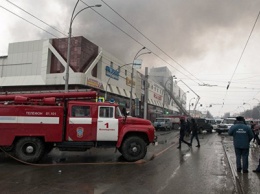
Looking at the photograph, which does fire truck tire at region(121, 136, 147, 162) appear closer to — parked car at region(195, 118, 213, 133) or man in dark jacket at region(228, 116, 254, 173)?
man in dark jacket at region(228, 116, 254, 173)

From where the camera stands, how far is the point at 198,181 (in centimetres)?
851

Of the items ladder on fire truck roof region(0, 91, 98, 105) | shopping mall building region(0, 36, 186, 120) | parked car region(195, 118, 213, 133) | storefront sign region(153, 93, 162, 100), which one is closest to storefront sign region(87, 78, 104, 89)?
shopping mall building region(0, 36, 186, 120)

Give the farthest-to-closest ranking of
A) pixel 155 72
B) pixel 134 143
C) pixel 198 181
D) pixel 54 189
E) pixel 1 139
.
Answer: pixel 155 72
pixel 134 143
pixel 1 139
pixel 198 181
pixel 54 189

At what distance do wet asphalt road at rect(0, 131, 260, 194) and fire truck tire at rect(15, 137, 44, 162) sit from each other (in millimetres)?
354

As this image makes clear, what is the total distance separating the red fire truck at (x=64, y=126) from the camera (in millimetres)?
11758

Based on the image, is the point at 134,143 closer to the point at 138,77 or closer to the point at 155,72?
the point at 138,77

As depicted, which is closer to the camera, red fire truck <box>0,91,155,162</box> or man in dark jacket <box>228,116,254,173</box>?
man in dark jacket <box>228,116,254,173</box>

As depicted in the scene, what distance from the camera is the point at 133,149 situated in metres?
12.3

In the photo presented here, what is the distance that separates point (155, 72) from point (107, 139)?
94.6 meters

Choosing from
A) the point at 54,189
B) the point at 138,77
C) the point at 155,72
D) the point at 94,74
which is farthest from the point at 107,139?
the point at 155,72

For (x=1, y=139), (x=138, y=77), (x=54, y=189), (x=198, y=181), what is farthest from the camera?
(x=138, y=77)

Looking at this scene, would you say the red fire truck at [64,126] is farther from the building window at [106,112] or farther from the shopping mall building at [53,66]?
the shopping mall building at [53,66]

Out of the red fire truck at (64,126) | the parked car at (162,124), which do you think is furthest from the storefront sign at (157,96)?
the red fire truck at (64,126)

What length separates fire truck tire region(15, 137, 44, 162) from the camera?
11.8 m
